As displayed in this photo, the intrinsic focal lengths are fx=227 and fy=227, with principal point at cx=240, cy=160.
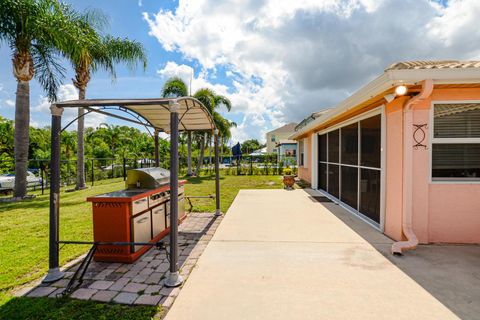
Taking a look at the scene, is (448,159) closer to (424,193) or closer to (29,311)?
(424,193)

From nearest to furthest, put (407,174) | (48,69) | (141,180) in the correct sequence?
(407,174)
(141,180)
(48,69)

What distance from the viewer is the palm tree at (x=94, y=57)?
34.5 feet

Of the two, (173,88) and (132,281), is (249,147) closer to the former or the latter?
(173,88)

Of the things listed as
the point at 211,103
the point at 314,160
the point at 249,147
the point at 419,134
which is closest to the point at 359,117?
the point at 419,134

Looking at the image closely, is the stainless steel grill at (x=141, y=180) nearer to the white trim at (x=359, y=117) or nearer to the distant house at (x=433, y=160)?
the distant house at (x=433, y=160)

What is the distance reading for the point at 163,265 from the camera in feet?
11.3

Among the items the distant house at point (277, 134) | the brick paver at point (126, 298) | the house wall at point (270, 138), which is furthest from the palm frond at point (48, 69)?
the distant house at point (277, 134)

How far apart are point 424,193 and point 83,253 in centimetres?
604

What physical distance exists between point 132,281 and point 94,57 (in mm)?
12808

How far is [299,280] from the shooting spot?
2.94 meters

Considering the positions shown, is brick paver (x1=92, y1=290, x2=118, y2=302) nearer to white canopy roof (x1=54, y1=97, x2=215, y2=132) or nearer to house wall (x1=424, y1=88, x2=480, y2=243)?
white canopy roof (x1=54, y1=97, x2=215, y2=132)

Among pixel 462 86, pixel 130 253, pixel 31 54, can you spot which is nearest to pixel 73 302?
pixel 130 253

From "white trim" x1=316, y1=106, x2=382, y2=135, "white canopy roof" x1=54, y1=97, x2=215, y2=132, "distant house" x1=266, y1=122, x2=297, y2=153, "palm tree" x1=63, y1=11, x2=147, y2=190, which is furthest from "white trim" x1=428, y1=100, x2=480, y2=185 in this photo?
"distant house" x1=266, y1=122, x2=297, y2=153

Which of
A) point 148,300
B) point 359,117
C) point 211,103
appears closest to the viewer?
point 148,300
